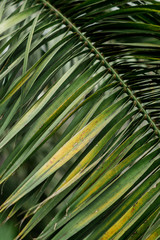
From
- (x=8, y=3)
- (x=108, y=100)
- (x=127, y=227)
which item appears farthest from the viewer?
(x=8, y=3)

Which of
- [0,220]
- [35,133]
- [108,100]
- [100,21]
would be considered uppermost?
[100,21]

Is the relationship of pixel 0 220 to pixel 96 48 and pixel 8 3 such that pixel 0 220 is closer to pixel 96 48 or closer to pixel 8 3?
pixel 96 48

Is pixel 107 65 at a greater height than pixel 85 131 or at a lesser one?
greater

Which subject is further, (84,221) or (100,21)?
(100,21)

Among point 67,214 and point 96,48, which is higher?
point 96,48

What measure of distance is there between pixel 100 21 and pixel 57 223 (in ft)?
1.27

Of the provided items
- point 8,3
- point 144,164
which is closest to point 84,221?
point 144,164

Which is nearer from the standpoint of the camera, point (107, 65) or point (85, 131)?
point (85, 131)

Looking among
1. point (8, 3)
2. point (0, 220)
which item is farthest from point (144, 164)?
point (8, 3)

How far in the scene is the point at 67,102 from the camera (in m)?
0.54

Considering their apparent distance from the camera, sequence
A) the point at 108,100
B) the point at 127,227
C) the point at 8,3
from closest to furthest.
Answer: the point at 127,227 < the point at 108,100 < the point at 8,3

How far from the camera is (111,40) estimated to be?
69 centimetres

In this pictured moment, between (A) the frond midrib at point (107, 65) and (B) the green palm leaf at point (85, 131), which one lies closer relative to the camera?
(B) the green palm leaf at point (85, 131)

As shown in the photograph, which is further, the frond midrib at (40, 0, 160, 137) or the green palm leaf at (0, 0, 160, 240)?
the frond midrib at (40, 0, 160, 137)
